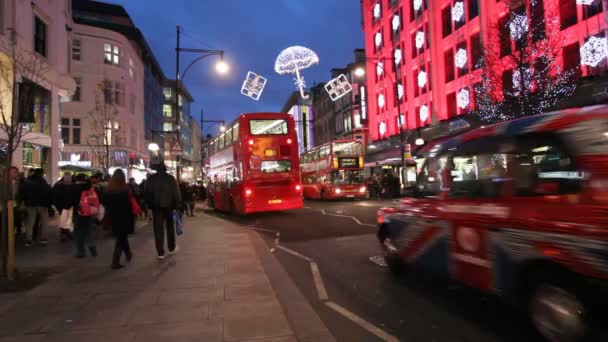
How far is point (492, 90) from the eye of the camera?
2250 centimetres

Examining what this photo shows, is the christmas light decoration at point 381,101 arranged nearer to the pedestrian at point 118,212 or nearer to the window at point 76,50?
the window at point 76,50

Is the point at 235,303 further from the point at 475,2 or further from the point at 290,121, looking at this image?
the point at 475,2

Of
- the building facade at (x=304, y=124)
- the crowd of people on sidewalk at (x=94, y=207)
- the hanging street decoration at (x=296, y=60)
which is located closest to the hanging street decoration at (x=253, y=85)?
the hanging street decoration at (x=296, y=60)

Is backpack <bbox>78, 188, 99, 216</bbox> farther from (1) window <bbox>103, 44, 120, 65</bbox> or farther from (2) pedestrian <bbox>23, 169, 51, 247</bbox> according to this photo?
(1) window <bbox>103, 44, 120, 65</bbox>

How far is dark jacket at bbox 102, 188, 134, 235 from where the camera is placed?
7875 mm

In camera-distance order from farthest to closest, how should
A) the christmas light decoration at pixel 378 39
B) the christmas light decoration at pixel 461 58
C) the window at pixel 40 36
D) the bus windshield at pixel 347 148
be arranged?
1. the christmas light decoration at pixel 378 39
2. the christmas light decoration at pixel 461 58
3. the bus windshield at pixel 347 148
4. the window at pixel 40 36

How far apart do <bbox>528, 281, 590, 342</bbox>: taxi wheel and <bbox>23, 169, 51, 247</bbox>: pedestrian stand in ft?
33.9

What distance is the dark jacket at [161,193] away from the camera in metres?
8.59

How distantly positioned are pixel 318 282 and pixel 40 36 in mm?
18943

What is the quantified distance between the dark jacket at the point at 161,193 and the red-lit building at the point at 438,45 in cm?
1836

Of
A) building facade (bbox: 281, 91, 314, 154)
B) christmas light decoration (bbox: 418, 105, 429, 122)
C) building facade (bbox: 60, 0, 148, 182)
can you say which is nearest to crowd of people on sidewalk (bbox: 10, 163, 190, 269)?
building facade (bbox: 60, 0, 148, 182)

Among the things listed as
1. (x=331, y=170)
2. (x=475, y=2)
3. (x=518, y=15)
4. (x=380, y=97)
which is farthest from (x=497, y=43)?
(x=380, y=97)

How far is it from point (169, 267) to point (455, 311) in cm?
488

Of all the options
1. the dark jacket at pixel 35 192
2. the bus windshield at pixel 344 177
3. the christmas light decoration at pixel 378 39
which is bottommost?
the dark jacket at pixel 35 192
